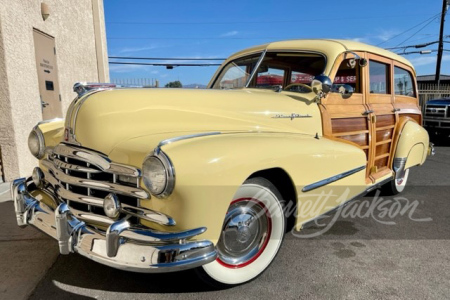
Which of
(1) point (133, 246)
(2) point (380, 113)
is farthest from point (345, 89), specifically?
(1) point (133, 246)

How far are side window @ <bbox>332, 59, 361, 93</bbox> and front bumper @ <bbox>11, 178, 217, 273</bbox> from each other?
6.91 ft

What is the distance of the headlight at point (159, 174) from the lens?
1712mm

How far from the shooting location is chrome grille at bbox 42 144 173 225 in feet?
6.09

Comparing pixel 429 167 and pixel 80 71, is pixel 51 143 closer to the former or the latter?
pixel 80 71

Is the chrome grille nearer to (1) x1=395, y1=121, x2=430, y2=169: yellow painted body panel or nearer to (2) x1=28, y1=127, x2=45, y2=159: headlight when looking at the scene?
(2) x1=28, y1=127, x2=45, y2=159: headlight

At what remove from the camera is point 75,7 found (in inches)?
268

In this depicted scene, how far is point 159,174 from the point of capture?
5.72 ft

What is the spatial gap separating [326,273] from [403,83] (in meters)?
3.00

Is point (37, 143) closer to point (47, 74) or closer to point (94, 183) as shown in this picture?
point (94, 183)

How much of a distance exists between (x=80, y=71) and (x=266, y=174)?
20.0ft

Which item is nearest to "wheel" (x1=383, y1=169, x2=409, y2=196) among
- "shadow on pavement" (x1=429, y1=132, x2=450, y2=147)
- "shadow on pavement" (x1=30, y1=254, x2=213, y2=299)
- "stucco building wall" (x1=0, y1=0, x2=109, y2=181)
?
"shadow on pavement" (x1=30, y1=254, x2=213, y2=299)

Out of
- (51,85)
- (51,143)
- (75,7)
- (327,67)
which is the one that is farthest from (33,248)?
(75,7)

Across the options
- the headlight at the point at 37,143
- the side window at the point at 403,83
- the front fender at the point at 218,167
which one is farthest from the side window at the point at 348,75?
the headlight at the point at 37,143

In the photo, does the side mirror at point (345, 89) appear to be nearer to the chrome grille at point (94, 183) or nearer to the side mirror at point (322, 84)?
the side mirror at point (322, 84)
